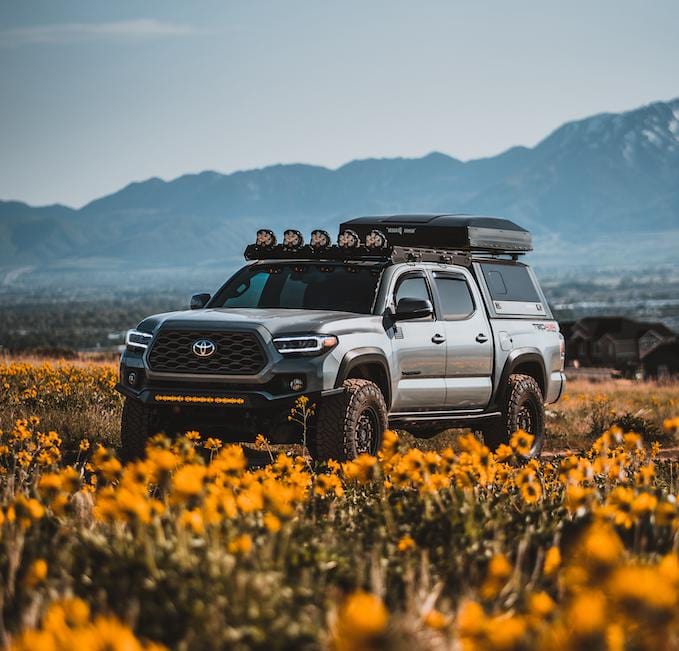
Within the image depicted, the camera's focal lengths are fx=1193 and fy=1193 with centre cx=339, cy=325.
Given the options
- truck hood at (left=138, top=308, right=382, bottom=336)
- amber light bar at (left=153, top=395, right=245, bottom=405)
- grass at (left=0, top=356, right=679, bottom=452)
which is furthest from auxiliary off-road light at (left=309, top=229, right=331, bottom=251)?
grass at (left=0, top=356, right=679, bottom=452)

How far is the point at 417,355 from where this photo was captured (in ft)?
36.3

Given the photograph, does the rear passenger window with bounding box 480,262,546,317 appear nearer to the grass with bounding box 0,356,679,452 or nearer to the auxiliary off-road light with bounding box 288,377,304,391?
the grass with bounding box 0,356,679,452

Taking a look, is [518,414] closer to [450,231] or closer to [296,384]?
[450,231]

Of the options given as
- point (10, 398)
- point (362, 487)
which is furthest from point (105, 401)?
point (362, 487)

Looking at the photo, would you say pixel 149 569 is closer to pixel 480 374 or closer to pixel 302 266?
pixel 302 266

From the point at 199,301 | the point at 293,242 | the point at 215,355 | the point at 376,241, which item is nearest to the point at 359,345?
the point at 215,355

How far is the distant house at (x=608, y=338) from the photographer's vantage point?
3231 inches

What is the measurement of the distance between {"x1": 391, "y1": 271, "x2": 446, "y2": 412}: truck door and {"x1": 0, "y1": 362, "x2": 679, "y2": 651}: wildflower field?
356 cm

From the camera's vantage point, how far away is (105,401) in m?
14.4

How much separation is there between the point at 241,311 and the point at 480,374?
2.87m

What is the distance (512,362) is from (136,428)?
432 cm

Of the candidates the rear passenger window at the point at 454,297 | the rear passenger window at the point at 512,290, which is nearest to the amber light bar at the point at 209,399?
the rear passenger window at the point at 454,297

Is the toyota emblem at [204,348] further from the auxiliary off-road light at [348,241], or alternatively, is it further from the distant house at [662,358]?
the distant house at [662,358]

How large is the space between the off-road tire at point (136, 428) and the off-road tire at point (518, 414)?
13.0ft
